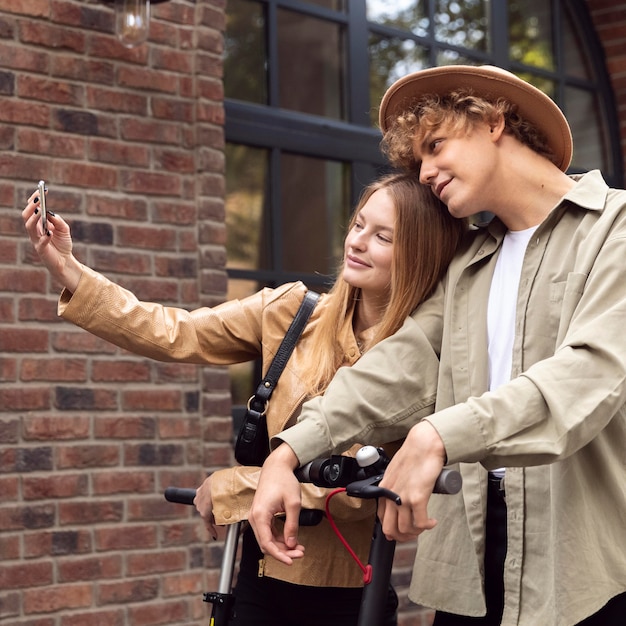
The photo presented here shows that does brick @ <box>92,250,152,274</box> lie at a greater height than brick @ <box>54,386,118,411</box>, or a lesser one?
greater

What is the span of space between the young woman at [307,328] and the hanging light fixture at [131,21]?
170cm

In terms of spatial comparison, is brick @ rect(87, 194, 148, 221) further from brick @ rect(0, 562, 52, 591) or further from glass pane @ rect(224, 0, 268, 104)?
brick @ rect(0, 562, 52, 591)

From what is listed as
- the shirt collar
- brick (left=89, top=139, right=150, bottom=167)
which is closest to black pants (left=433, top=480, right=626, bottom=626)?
the shirt collar

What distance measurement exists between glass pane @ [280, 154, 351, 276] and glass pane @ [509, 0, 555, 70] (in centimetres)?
159

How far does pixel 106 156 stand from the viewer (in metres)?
4.30

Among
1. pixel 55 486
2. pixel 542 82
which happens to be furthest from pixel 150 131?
pixel 542 82

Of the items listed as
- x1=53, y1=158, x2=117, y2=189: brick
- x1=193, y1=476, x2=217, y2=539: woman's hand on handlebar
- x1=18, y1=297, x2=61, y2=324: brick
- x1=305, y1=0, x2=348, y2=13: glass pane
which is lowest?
x1=193, y1=476, x2=217, y2=539: woman's hand on handlebar

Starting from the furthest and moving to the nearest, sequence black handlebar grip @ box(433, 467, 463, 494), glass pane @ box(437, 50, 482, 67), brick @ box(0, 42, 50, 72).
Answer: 1. glass pane @ box(437, 50, 482, 67)
2. brick @ box(0, 42, 50, 72)
3. black handlebar grip @ box(433, 467, 463, 494)

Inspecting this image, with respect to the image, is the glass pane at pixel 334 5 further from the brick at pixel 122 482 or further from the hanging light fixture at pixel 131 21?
the brick at pixel 122 482

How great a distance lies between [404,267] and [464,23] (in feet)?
12.7

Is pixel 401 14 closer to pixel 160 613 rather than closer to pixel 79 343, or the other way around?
pixel 79 343

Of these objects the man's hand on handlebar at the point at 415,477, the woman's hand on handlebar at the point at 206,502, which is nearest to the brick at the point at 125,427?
the woman's hand on handlebar at the point at 206,502

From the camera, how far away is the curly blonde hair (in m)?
2.45

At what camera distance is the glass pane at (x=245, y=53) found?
5125mm
